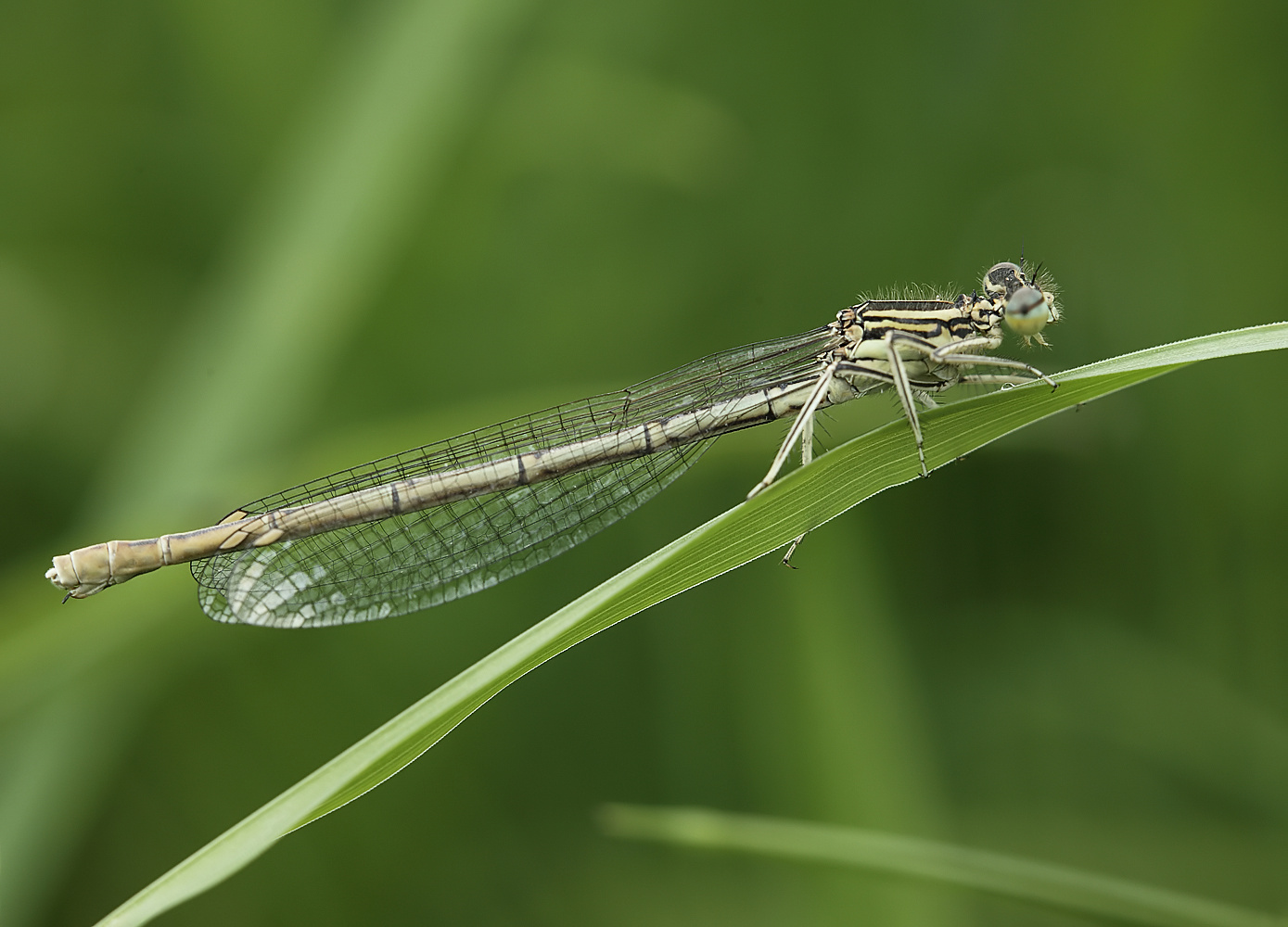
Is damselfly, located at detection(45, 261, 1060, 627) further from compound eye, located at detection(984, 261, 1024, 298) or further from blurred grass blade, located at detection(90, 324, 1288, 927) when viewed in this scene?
blurred grass blade, located at detection(90, 324, 1288, 927)

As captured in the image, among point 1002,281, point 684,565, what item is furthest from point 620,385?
point 684,565

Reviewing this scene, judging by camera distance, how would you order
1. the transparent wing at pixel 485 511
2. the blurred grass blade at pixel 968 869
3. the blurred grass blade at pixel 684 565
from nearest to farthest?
the blurred grass blade at pixel 684 565
the blurred grass blade at pixel 968 869
the transparent wing at pixel 485 511

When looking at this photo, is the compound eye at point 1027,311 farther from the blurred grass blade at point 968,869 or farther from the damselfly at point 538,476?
the blurred grass blade at point 968,869

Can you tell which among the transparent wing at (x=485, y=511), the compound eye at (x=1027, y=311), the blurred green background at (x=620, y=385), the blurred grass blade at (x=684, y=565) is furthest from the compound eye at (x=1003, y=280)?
the blurred grass blade at (x=684, y=565)

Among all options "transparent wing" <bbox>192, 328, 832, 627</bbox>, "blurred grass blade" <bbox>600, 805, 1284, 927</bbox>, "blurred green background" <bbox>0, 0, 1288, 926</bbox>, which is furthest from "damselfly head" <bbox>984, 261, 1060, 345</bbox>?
"blurred grass blade" <bbox>600, 805, 1284, 927</bbox>

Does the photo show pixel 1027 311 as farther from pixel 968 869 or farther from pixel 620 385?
pixel 620 385

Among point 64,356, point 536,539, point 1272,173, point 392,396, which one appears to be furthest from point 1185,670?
point 64,356
